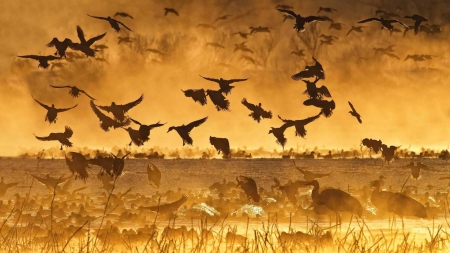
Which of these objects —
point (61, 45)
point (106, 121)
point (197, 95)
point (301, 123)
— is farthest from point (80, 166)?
point (301, 123)

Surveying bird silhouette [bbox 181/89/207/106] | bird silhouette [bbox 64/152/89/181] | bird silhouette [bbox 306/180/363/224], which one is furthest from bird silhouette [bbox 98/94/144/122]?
bird silhouette [bbox 306/180/363/224]

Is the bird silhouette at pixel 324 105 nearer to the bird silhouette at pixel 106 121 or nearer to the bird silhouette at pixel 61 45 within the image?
the bird silhouette at pixel 106 121

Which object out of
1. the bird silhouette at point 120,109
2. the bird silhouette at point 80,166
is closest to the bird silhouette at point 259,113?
the bird silhouette at point 120,109

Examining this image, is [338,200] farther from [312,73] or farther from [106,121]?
[106,121]

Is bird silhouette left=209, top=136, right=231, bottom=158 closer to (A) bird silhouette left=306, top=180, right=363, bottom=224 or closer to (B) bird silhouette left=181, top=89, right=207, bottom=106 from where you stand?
(B) bird silhouette left=181, top=89, right=207, bottom=106

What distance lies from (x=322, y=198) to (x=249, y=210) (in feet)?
20.4

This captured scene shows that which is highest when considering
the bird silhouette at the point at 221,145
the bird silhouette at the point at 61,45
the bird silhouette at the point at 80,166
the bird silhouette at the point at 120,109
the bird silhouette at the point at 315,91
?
the bird silhouette at the point at 61,45

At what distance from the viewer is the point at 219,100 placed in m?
15.1

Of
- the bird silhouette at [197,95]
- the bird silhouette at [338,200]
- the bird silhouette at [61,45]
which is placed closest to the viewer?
the bird silhouette at [338,200]

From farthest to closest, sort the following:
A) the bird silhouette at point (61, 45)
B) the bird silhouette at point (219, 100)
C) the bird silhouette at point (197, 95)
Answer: the bird silhouette at point (197, 95)
the bird silhouette at point (61, 45)
the bird silhouette at point (219, 100)

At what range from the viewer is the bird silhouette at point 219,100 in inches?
583

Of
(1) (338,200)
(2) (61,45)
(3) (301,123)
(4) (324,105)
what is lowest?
(1) (338,200)

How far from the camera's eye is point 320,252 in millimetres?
12664

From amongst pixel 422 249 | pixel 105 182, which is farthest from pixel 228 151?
pixel 105 182
